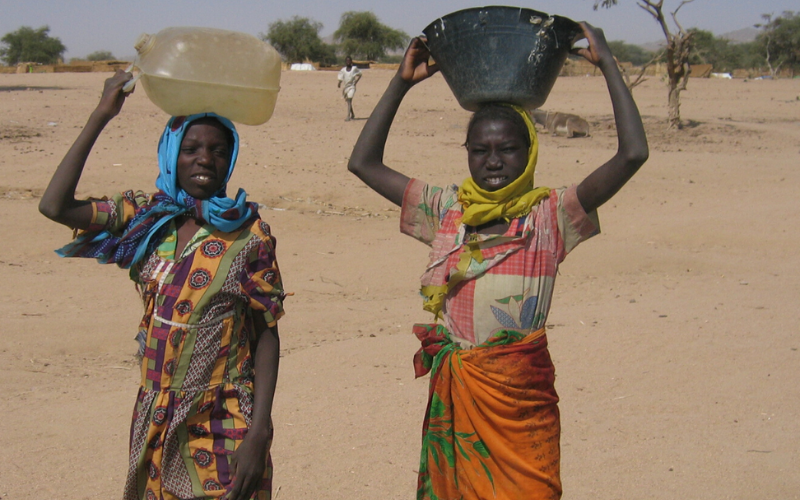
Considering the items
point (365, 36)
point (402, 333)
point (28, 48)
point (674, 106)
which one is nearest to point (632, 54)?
point (365, 36)

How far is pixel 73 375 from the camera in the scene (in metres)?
5.04

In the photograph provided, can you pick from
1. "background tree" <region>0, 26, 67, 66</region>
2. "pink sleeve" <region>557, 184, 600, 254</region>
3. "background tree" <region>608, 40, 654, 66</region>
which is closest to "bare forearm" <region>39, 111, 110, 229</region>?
"pink sleeve" <region>557, 184, 600, 254</region>

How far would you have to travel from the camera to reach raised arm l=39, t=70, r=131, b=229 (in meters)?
2.26

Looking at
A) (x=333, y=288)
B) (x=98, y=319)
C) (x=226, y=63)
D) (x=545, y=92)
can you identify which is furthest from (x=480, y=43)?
(x=333, y=288)

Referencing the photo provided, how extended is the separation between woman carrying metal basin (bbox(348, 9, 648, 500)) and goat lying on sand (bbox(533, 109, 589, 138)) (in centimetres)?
1341

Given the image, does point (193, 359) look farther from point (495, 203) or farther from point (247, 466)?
point (495, 203)

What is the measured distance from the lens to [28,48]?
50.0 m

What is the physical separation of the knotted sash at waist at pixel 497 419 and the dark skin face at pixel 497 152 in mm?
481

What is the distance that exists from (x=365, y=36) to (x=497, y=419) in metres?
52.0

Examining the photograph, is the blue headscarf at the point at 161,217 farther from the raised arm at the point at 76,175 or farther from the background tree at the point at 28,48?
the background tree at the point at 28,48

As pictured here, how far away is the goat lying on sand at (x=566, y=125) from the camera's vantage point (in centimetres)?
1544


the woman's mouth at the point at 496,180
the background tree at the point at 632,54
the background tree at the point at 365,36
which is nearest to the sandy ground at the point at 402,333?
the woman's mouth at the point at 496,180

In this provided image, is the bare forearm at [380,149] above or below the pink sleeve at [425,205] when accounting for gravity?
above

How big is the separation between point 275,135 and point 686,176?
7.25m
